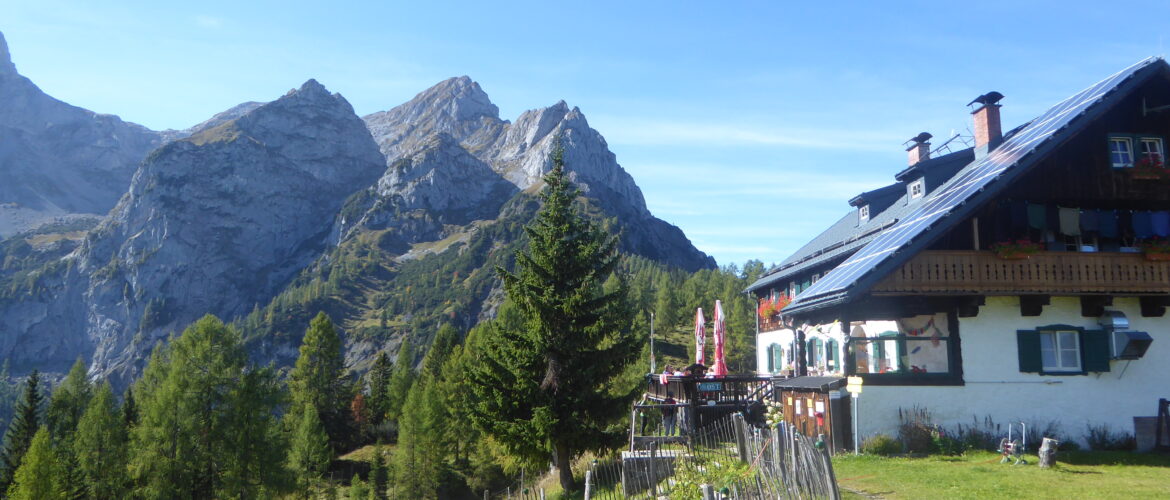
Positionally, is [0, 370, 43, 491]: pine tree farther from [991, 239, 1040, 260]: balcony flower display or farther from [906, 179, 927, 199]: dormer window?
[991, 239, 1040, 260]: balcony flower display

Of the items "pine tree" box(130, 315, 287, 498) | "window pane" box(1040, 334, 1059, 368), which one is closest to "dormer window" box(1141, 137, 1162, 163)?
"window pane" box(1040, 334, 1059, 368)

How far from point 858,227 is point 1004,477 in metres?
19.4

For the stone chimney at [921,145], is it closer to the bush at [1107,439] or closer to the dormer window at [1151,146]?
the dormer window at [1151,146]

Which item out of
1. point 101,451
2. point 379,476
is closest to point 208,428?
point 101,451

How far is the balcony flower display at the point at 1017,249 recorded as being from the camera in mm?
18594

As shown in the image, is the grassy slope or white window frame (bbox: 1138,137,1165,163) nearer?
the grassy slope

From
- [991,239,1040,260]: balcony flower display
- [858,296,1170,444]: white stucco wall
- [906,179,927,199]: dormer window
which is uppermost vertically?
[906,179,927,199]: dormer window

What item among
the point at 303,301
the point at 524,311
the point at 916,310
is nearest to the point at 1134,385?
the point at 916,310

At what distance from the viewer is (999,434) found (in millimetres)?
18578

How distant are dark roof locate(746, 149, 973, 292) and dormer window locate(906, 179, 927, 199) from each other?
0.38m

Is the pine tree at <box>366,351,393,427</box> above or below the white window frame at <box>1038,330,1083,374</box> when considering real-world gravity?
below

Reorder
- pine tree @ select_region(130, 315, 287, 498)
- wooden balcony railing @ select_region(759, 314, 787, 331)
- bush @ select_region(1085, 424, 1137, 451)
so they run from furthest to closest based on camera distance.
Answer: pine tree @ select_region(130, 315, 287, 498), wooden balcony railing @ select_region(759, 314, 787, 331), bush @ select_region(1085, 424, 1137, 451)

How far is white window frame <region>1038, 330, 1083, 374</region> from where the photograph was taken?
19.4 m

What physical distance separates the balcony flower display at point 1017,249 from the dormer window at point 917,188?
9.89 meters
